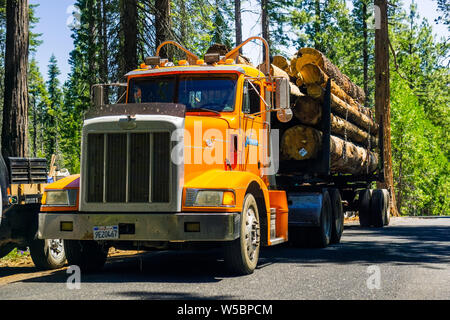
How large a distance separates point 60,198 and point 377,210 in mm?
12747

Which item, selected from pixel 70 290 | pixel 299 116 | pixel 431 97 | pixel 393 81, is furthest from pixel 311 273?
pixel 431 97

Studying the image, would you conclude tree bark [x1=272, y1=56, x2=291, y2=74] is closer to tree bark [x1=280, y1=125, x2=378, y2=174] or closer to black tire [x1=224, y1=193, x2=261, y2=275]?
tree bark [x1=280, y1=125, x2=378, y2=174]

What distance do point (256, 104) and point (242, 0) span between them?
22.0 meters

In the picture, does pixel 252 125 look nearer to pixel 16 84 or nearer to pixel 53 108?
pixel 16 84

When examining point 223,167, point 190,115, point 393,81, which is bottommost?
point 223,167

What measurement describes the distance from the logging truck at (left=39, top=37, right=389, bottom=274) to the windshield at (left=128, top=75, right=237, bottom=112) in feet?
0.05

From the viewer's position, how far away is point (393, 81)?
4225 cm

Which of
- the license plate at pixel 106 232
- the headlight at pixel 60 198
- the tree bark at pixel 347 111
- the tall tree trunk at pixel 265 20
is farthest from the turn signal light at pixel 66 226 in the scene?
the tall tree trunk at pixel 265 20

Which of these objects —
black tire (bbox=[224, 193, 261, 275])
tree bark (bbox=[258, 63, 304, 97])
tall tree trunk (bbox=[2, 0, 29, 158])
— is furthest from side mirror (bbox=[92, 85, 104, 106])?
tall tree trunk (bbox=[2, 0, 29, 158])

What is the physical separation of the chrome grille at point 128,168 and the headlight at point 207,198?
0.29 metres

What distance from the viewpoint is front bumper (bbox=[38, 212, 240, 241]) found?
7191 mm

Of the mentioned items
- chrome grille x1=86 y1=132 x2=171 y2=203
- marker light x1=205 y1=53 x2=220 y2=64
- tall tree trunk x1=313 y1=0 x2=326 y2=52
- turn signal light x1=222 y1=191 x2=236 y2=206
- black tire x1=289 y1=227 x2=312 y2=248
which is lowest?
black tire x1=289 y1=227 x2=312 y2=248

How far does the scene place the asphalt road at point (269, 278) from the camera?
6438 mm
